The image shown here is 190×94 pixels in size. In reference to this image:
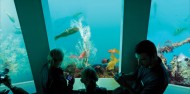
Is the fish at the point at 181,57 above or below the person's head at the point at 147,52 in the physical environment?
below

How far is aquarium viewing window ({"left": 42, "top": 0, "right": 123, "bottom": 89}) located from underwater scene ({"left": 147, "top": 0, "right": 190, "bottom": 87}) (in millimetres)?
870

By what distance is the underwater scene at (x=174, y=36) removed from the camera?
3.86 metres

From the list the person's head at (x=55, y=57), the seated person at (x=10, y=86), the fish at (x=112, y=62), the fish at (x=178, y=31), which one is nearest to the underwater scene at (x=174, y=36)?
the fish at (x=178, y=31)

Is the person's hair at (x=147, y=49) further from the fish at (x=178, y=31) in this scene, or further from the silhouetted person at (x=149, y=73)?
the fish at (x=178, y=31)

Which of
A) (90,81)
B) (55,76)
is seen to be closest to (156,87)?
(90,81)

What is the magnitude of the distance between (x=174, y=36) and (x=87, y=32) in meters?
1.98

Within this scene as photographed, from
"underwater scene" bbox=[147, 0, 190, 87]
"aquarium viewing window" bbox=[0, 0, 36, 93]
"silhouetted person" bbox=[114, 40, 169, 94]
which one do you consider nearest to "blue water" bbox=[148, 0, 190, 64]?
"underwater scene" bbox=[147, 0, 190, 87]

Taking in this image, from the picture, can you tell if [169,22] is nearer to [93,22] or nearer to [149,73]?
[93,22]

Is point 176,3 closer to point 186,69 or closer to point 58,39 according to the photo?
point 186,69

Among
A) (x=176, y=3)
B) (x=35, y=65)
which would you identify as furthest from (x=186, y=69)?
(x=35, y=65)

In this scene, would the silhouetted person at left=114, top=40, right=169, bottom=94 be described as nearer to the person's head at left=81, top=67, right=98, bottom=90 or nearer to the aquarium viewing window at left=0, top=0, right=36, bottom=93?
the person's head at left=81, top=67, right=98, bottom=90

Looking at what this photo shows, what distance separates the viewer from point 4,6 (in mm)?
3643

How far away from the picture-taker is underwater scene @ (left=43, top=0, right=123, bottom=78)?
12.1ft

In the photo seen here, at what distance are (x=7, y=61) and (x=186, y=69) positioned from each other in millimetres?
4114
